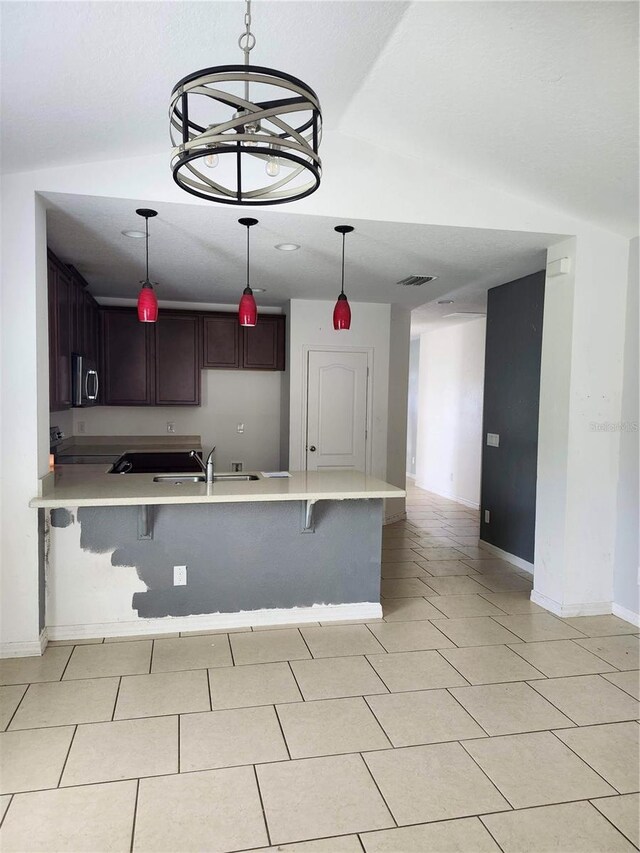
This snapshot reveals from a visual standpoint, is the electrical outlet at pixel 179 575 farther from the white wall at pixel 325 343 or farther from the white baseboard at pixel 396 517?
the white baseboard at pixel 396 517

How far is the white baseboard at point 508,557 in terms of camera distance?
475cm

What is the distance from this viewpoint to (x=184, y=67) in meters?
2.21

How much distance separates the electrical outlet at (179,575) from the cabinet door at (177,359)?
295 centimetres

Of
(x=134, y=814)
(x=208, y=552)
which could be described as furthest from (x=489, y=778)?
(x=208, y=552)

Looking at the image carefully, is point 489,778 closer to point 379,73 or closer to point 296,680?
point 296,680

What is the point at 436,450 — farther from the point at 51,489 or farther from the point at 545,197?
the point at 51,489

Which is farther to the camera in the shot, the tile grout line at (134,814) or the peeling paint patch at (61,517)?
the peeling paint patch at (61,517)

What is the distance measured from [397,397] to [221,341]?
203 centimetres

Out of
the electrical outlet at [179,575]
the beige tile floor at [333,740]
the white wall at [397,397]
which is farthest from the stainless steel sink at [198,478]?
the white wall at [397,397]

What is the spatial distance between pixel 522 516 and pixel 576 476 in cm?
120

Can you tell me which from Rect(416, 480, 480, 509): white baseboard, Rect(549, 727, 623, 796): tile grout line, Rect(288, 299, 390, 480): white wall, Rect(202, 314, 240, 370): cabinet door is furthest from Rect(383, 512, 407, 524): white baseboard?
Rect(549, 727, 623, 796): tile grout line

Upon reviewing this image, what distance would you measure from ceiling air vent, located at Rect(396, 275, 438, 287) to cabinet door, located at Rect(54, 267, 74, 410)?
2658mm

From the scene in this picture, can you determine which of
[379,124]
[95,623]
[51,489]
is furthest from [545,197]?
[95,623]

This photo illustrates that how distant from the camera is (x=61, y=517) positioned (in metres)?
3.27
